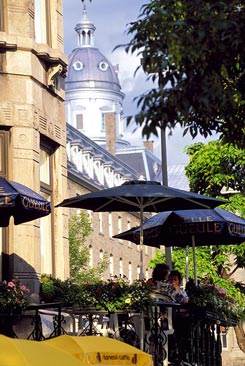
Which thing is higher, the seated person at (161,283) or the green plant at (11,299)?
the seated person at (161,283)

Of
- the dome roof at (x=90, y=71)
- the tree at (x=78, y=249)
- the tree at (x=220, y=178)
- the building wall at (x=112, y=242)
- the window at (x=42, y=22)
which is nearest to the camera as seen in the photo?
the window at (x=42, y=22)

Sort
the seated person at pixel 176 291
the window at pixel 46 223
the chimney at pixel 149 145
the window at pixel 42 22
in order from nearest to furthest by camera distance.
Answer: the seated person at pixel 176 291 → the window at pixel 46 223 → the window at pixel 42 22 → the chimney at pixel 149 145

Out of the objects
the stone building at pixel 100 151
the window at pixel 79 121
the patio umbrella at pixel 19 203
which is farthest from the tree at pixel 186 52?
the window at pixel 79 121

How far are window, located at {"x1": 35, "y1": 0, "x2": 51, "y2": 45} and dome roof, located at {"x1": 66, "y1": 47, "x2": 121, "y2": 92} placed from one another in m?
163

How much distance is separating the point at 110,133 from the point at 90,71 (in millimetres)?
62587

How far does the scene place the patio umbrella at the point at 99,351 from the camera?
13344 mm

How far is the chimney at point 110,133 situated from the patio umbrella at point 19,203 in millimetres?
104357

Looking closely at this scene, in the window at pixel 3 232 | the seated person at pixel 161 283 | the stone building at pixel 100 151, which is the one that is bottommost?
the seated person at pixel 161 283

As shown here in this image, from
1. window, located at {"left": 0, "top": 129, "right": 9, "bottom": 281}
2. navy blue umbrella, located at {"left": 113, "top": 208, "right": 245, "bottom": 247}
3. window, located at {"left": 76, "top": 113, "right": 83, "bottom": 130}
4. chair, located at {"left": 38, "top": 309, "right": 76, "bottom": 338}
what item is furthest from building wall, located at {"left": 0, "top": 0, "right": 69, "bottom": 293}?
window, located at {"left": 76, "top": 113, "right": 83, "bottom": 130}

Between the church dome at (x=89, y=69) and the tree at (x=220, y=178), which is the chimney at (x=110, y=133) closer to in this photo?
the church dome at (x=89, y=69)

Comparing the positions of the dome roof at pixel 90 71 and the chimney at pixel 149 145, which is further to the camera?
the dome roof at pixel 90 71

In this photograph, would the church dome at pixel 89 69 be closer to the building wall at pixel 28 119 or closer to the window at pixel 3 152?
the building wall at pixel 28 119

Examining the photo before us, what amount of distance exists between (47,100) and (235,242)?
4.99 meters

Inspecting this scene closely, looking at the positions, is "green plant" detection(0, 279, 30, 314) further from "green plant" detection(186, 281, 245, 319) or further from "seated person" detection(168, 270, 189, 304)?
"green plant" detection(186, 281, 245, 319)
